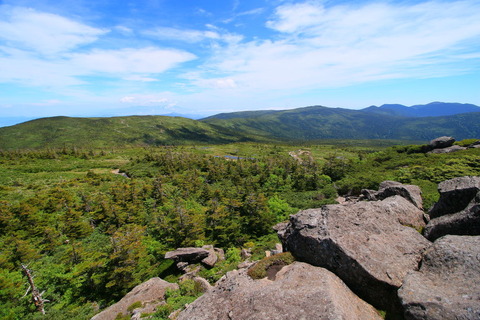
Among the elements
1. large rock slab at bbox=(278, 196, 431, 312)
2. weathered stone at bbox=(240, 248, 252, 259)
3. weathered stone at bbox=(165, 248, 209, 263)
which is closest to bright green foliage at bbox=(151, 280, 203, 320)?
weathered stone at bbox=(165, 248, 209, 263)

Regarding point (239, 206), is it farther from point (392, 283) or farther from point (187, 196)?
point (392, 283)

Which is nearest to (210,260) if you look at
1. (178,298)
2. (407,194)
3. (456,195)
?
(178,298)

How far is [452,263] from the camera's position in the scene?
9.52 meters

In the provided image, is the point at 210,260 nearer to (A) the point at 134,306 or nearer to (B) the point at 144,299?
(B) the point at 144,299

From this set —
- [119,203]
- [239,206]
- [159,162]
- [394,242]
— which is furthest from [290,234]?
[159,162]

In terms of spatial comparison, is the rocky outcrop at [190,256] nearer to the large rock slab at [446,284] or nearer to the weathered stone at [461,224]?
the large rock slab at [446,284]

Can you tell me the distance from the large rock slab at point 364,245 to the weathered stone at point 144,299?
1194 centimetres

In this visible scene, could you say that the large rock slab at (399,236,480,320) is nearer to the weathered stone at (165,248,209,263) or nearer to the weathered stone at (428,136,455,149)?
the weathered stone at (165,248,209,263)

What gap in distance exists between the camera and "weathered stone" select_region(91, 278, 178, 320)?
1726cm

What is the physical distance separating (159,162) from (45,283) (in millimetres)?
60811

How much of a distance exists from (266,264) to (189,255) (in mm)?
14435

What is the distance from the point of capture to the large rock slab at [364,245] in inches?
418

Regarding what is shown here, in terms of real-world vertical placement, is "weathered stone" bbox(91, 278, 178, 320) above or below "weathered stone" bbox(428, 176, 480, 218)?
below

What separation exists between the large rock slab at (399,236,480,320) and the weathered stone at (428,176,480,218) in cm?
517
